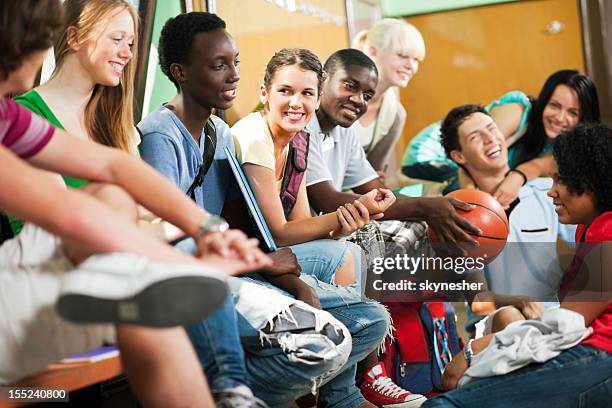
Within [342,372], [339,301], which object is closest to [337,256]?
[339,301]

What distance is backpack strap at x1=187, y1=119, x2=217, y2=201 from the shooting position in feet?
7.93

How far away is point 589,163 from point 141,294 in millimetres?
1659

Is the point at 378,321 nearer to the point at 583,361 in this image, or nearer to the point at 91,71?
the point at 583,361

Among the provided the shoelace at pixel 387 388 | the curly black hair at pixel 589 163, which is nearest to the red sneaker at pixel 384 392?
the shoelace at pixel 387 388

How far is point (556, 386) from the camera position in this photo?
2.05 meters

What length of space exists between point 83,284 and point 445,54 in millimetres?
5403

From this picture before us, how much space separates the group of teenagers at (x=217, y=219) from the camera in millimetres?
1329

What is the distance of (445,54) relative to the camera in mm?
6301

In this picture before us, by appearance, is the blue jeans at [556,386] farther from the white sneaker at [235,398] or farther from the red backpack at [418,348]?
the red backpack at [418,348]

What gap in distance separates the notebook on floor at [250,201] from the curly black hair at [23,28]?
3.47 ft

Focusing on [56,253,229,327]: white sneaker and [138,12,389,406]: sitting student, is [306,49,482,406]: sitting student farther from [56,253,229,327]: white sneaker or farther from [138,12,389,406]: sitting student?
[56,253,229,327]: white sneaker

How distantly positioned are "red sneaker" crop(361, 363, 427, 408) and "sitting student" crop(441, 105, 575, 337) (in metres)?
0.60

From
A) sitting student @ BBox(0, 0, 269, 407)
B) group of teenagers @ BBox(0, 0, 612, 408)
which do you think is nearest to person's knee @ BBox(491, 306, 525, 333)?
group of teenagers @ BBox(0, 0, 612, 408)

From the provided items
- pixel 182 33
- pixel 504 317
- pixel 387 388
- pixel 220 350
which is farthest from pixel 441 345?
pixel 220 350
